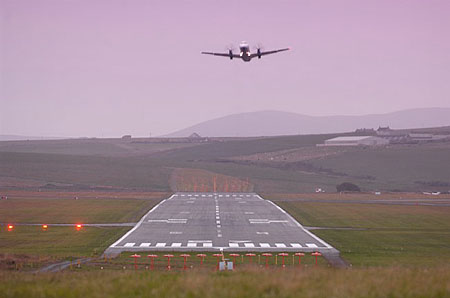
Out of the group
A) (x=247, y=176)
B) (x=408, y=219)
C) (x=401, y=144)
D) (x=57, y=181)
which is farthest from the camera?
(x=401, y=144)

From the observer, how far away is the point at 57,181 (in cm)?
12850

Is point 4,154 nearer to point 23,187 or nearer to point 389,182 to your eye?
point 23,187

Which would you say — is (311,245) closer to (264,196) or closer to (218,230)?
(218,230)

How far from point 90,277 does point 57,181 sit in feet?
362

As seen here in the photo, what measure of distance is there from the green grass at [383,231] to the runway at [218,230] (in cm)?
226

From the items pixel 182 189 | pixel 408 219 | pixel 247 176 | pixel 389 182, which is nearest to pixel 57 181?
pixel 182 189

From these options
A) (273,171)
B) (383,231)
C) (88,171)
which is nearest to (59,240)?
(383,231)

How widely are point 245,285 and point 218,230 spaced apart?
130 ft

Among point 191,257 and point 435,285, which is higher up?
point 435,285

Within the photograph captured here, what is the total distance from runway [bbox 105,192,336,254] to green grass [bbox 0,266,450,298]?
24973 millimetres

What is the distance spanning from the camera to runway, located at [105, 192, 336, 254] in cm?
4822

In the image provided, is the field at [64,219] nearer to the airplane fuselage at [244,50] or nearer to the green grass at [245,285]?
the airplane fuselage at [244,50]

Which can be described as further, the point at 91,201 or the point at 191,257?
the point at 91,201

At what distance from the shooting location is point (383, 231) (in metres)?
59.2
